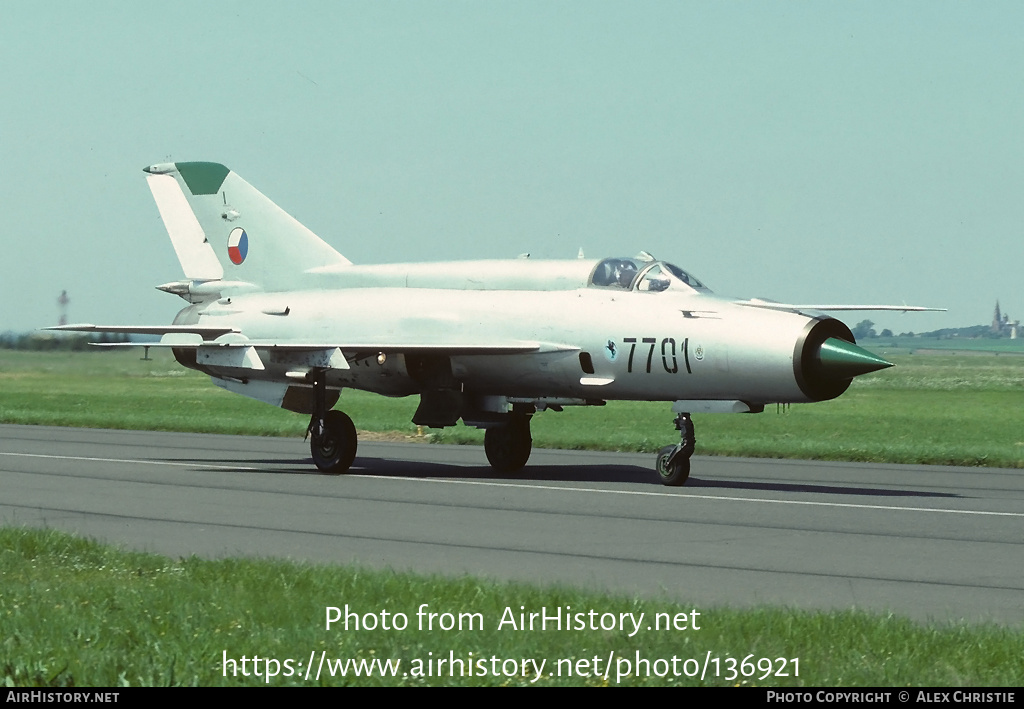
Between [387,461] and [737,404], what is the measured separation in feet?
25.6

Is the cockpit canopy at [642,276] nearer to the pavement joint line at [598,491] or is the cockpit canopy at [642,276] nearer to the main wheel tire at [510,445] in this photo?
the pavement joint line at [598,491]

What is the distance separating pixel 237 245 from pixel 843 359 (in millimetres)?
11346

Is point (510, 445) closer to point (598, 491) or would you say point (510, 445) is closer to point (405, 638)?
point (598, 491)

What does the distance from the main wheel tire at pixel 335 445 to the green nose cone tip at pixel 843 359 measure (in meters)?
7.25

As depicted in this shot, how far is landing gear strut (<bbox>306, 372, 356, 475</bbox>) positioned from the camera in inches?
854

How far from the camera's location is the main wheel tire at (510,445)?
Answer: 2219 centimetres

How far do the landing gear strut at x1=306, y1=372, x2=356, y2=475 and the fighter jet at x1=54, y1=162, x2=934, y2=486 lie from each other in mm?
25

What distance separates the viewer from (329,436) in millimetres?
21828

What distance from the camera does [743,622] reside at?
339 inches

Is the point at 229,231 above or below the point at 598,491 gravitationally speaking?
above

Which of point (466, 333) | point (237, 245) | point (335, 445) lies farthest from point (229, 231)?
point (466, 333)

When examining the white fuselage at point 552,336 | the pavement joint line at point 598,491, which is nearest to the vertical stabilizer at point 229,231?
the white fuselage at point 552,336

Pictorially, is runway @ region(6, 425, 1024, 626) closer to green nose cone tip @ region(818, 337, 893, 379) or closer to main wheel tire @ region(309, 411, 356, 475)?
main wheel tire @ region(309, 411, 356, 475)

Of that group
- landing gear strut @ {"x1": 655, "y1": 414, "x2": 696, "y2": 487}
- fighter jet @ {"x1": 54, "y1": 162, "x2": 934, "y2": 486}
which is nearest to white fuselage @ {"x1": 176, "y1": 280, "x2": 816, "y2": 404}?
fighter jet @ {"x1": 54, "y1": 162, "x2": 934, "y2": 486}
